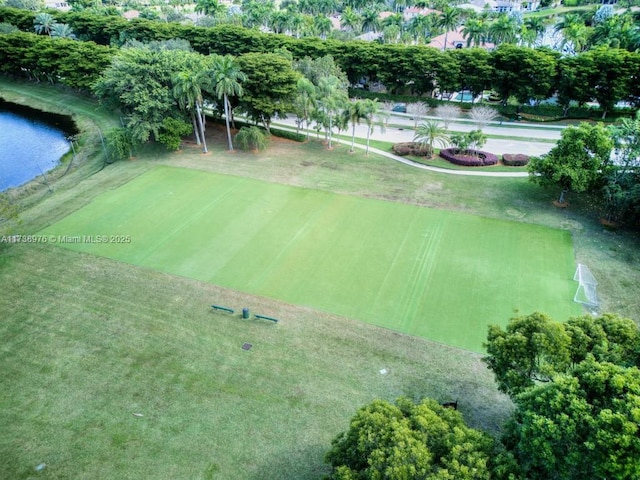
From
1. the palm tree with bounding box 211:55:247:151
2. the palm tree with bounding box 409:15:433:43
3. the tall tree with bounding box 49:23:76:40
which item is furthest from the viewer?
the palm tree with bounding box 409:15:433:43

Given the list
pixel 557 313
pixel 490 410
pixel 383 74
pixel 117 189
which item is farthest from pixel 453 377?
pixel 383 74

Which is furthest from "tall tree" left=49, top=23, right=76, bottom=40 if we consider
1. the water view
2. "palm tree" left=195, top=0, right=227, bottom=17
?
"palm tree" left=195, top=0, right=227, bottom=17

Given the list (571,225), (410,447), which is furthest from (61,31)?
(410,447)

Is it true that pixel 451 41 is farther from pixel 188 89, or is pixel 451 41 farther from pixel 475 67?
pixel 188 89

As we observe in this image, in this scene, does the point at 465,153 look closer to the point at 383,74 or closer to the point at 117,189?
the point at 383,74

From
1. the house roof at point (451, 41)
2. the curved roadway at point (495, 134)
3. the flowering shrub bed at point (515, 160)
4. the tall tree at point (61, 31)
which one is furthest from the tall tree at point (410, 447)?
→ the tall tree at point (61, 31)

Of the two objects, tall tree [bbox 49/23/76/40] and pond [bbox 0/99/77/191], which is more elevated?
tall tree [bbox 49/23/76/40]

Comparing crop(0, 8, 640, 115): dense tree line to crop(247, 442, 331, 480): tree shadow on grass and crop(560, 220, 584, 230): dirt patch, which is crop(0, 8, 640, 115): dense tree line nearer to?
crop(560, 220, 584, 230): dirt patch
